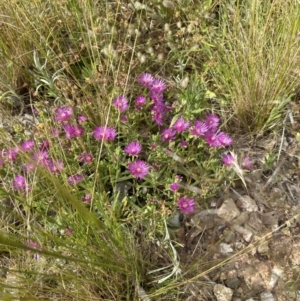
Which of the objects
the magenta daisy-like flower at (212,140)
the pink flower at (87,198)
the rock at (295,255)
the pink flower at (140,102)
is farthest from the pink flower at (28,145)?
the rock at (295,255)

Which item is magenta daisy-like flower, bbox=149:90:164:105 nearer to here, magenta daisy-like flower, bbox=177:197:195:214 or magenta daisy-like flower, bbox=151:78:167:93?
magenta daisy-like flower, bbox=151:78:167:93

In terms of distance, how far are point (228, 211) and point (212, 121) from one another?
0.34 meters

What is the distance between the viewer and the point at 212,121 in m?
1.58

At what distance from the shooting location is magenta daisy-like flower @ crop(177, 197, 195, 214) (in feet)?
4.63

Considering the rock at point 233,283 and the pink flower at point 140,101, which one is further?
the pink flower at point 140,101

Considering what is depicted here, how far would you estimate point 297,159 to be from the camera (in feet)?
5.31

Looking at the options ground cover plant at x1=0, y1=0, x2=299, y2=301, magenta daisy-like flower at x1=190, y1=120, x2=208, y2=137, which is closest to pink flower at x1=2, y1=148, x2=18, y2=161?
ground cover plant at x1=0, y1=0, x2=299, y2=301

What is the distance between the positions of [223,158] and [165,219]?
33cm

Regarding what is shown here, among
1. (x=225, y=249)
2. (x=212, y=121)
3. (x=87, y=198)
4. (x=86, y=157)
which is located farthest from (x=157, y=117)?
(x=225, y=249)

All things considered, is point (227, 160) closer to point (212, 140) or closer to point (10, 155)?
point (212, 140)

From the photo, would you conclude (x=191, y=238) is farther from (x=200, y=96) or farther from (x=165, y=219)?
(x=200, y=96)

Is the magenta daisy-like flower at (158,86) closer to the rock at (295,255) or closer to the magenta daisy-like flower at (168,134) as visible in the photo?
the magenta daisy-like flower at (168,134)

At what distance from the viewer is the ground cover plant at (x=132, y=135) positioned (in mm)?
1248

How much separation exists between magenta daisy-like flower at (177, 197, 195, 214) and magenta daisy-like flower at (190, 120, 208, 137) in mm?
239
